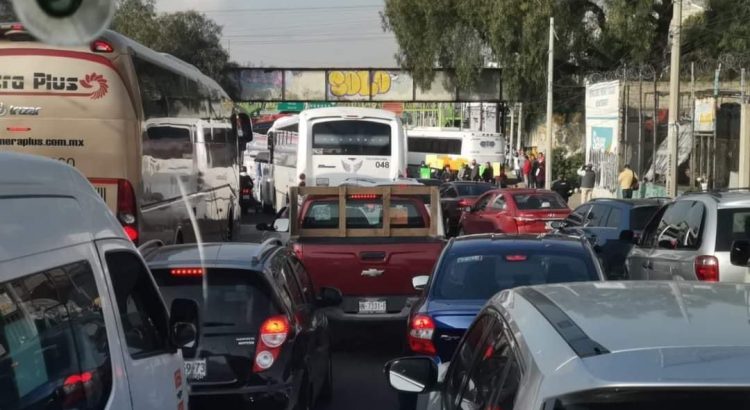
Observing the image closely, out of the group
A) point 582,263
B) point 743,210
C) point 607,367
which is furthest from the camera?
point 743,210

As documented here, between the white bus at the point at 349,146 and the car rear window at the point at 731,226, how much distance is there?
18.0 meters

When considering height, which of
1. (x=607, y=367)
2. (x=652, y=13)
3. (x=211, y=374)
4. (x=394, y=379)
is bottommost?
(x=211, y=374)

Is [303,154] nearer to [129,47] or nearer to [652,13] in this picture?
[129,47]

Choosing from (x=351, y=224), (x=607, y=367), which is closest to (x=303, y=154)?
(x=351, y=224)

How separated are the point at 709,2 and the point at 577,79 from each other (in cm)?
A: 731

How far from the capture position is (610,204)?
1977 centimetres

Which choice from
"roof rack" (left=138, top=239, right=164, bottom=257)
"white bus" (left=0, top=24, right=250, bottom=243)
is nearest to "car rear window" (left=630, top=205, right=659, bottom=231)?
"white bus" (left=0, top=24, right=250, bottom=243)

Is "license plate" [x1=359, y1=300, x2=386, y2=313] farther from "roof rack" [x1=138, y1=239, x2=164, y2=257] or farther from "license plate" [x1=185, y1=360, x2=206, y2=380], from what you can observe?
"license plate" [x1=185, y1=360, x2=206, y2=380]

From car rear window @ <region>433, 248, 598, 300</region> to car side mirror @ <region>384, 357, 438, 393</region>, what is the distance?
379 cm

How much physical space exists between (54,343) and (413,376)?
1.89 meters

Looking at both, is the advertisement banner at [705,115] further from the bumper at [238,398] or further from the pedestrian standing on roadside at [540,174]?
the bumper at [238,398]

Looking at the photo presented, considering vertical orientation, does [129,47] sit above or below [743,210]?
above

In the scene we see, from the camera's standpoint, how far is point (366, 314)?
13117 mm

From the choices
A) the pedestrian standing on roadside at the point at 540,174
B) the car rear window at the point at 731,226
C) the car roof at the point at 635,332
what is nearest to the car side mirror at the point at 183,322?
the car roof at the point at 635,332
